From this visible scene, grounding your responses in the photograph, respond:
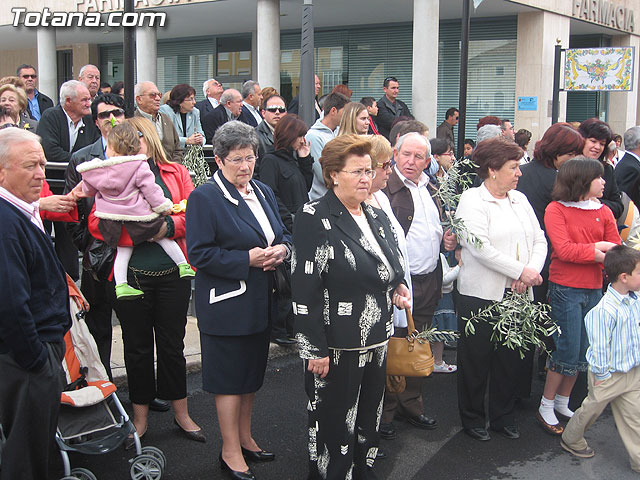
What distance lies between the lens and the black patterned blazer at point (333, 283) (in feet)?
12.6

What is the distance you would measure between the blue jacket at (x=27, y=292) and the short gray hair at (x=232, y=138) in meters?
1.20

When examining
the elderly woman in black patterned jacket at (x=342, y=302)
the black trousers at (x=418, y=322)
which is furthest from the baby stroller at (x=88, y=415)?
the black trousers at (x=418, y=322)

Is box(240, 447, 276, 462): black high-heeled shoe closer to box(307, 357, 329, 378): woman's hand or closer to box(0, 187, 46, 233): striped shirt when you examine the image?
box(307, 357, 329, 378): woman's hand

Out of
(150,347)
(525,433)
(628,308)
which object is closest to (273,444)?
(150,347)

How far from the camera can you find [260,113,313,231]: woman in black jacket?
6.27 m

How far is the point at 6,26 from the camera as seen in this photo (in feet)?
81.9

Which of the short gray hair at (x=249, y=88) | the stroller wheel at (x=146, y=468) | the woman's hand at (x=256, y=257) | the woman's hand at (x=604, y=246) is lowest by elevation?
the stroller wheel at (x=146, y=468)

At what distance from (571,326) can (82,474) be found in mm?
3485

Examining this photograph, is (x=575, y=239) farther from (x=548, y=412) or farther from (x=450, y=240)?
(x=548, y=412)

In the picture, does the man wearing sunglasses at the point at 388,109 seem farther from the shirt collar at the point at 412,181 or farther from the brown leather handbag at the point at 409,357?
the brown leather handbag at the point at 409,357

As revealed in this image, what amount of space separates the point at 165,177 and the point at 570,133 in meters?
3.17

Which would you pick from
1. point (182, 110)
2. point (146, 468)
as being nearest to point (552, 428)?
point (146, 468)

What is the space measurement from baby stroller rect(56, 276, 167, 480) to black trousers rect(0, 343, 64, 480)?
33 centimetres

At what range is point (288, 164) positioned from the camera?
20.8ft
